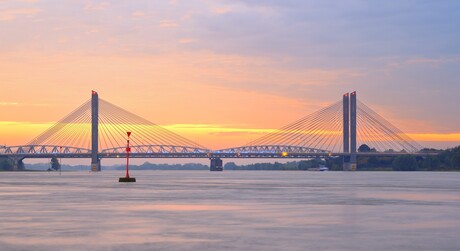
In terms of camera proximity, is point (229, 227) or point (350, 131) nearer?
point (229, 227)

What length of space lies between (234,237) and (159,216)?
820cm

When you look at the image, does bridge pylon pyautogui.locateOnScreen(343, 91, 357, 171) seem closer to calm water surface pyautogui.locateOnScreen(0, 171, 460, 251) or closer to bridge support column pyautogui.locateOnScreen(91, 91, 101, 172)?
bridge support column pyautogui.locateOnScreen(91, 91, 101, 172)

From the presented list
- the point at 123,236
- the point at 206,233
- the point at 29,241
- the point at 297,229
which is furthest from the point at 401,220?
the point at 29,241

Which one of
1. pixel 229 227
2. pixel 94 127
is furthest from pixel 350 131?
pixel 229 227

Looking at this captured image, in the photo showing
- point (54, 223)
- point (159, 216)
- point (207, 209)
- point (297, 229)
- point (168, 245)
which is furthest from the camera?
point (207, 209)

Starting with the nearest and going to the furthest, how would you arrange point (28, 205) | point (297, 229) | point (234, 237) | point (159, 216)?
point (234, 237) → point (297, 229) → point (159, 216) → point (28, 205)

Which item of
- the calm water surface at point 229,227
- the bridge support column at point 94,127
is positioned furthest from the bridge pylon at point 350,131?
the calm water surface at point 229,227

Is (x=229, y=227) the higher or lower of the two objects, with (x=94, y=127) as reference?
lower

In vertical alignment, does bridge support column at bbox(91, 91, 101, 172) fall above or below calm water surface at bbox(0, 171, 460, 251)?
above

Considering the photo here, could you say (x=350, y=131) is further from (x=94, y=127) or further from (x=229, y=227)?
(x=229, y=227)

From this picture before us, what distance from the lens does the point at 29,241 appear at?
21906mm

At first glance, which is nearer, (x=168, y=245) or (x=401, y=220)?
(x=168, y=245)

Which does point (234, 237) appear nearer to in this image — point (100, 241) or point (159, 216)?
point (100, 241)

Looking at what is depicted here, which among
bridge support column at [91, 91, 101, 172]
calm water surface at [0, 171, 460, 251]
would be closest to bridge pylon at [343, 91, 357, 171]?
bridge support column at [91, 91, 101, 172]
